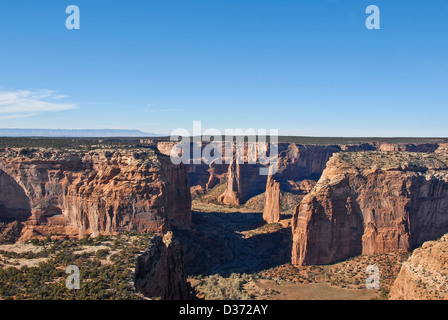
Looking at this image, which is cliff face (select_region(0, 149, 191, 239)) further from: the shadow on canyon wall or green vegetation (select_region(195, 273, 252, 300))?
green vegetation (select_region(195, 273, 252, 300))

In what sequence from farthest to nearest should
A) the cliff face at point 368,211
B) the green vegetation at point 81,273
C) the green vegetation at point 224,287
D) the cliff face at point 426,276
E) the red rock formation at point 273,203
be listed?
the red rock formation at point 273,203
the cliff face at point 368,211
the green vegetation at point 224,287
the cliff face at point 426,276
the green vegetation at point 81,273

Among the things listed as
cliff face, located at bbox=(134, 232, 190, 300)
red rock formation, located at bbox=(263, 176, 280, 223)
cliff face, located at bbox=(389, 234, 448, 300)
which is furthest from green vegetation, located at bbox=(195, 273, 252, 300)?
red rock formation, located at bbox=(263, 176, 280, 223)

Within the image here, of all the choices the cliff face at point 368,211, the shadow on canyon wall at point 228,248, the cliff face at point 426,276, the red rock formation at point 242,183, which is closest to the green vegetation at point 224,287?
the shadow on canyon wall at point 228,248

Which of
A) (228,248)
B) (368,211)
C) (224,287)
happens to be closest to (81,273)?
(224,287)

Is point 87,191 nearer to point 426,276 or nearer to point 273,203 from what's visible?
point 273,203

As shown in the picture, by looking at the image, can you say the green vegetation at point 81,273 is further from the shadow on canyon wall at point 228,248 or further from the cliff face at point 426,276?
the cliff face at point 426,276

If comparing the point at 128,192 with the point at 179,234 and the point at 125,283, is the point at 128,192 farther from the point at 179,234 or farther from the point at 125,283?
the point at 125,283
